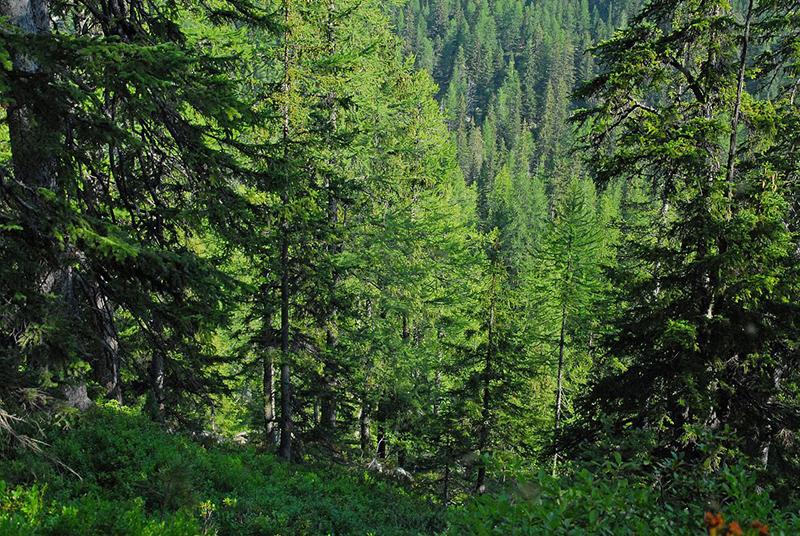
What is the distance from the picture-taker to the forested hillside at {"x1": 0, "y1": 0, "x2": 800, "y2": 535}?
441 cm

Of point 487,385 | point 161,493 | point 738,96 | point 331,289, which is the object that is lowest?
point 487,385

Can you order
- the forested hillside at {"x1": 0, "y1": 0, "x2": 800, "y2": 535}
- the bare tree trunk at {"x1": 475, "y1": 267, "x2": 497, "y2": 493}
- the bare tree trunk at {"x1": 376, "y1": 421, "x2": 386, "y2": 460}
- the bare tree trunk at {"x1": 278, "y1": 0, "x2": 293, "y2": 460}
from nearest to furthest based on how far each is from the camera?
the forested hillside at {"x1": 0, "y1": 0, "x2": 800, "y2": 535} < the bare tree trunk at {"x1": 278, "y1": 0, "x2": 293, "y2": 460} < the bare tree trunk at {"x1": 475, "y1": 267, "x2": 497, "y2": 493} < the bare tree trunk at {"x1": 376, "y1": 421, "x2": 386, "y2": 460}

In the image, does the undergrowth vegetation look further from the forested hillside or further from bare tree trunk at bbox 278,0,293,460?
bare tree trunk at bbox 278,0,293,460

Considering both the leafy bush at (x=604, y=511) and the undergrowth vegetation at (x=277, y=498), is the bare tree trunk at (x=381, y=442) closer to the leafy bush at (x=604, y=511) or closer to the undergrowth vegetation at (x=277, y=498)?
the undergrowth vegetation at (x=277, y=498)

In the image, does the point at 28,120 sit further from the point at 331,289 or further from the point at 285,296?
the point at 331,289

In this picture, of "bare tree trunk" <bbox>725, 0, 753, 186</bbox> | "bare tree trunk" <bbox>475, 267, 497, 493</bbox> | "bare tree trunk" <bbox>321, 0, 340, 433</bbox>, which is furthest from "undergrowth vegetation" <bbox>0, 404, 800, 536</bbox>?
"bare tree trunk" <bbox>475, 267, 497, 493</bbox>

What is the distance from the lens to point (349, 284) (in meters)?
17.6

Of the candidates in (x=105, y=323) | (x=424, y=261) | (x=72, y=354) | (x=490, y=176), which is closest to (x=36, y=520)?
(x=72, y=354)

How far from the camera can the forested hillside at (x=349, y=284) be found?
4410mm

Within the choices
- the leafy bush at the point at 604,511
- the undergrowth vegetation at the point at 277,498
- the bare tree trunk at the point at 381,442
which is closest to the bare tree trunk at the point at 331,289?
the bare tree trunk at the point at 381,442

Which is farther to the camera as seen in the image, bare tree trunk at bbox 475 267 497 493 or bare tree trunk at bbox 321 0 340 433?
bare tree trunk at bbox 475 267 497 493

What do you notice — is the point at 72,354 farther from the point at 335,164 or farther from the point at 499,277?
the point at 499,277

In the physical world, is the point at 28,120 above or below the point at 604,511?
above

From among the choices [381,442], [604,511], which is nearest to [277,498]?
[604,511]
